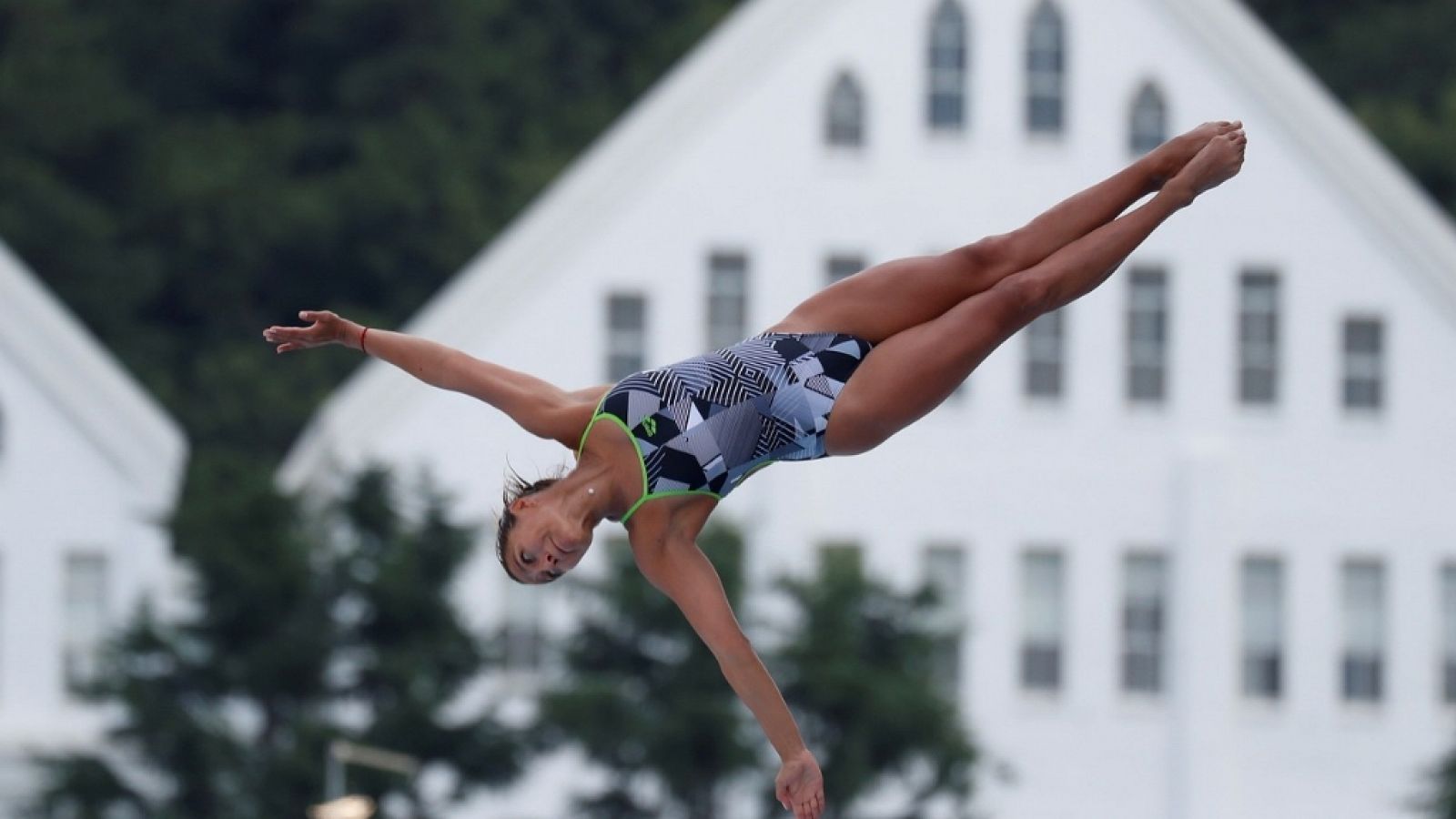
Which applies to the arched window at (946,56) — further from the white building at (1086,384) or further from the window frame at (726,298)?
the window frame at (726,298)

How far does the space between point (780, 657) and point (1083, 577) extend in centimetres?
1043

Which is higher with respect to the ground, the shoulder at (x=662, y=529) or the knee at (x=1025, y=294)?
the knee at (x=1025, y=294)

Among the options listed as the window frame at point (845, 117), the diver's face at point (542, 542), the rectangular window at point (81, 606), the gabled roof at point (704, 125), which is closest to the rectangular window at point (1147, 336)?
the gabled roof at point (704, 125)

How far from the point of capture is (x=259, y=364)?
5228 centimetres

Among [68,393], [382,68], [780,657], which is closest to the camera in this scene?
[780,657]

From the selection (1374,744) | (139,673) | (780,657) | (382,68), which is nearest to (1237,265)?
(1374,744)

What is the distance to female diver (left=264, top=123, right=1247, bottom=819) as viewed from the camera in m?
11.7

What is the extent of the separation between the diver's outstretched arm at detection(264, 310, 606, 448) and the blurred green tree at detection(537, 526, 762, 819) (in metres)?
18.3

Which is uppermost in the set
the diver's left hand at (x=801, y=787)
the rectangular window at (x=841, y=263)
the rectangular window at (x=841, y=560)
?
the rectangular window at (x=841, y=263)

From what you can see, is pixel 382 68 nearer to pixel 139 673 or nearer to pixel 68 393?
pixel 68 393

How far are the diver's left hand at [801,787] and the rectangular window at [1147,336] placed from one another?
1182 inches

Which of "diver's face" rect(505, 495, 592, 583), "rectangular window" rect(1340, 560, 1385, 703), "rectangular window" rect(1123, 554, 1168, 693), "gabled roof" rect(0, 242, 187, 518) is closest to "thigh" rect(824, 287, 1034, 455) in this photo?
"diver's face" rect(505, 495, 592, 583)

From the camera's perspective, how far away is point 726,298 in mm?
41156

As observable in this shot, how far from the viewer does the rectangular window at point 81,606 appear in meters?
40.5
